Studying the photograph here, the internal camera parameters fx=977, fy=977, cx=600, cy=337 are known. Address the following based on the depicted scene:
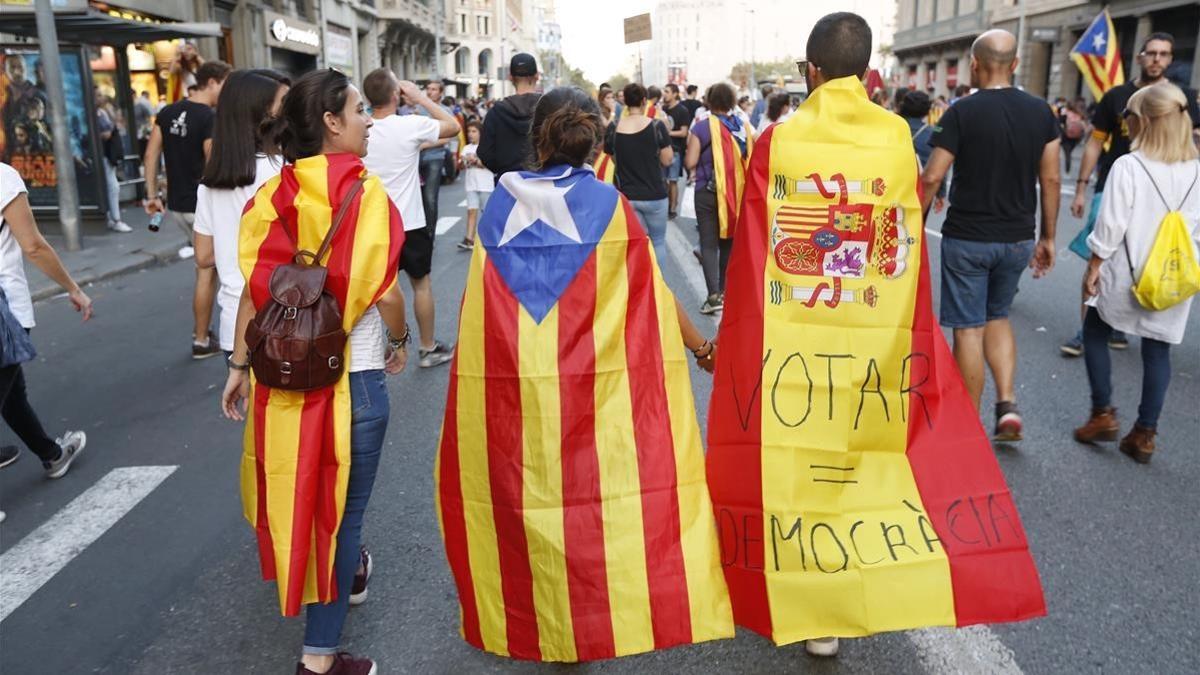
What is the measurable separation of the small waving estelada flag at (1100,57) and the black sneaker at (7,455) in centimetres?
943

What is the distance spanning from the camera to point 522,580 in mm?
2631

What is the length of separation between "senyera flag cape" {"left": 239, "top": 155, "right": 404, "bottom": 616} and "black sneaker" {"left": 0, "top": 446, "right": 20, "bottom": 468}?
9.71 feet

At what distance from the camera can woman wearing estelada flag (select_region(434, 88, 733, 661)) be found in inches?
101

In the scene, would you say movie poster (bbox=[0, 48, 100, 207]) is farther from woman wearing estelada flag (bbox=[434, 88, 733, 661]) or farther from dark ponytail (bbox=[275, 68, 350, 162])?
woman wearing estelada flag (bbox=[434, 88, 733, 661])

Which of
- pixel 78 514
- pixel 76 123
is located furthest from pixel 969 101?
pixel 76 123

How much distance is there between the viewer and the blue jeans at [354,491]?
2701mm

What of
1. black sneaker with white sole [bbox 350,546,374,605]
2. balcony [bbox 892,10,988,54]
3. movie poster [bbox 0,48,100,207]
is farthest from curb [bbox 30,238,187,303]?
balcony [bbox 892,10,988,54]

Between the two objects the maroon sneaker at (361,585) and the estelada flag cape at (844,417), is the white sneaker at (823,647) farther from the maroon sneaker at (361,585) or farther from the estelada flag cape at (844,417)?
the maroon sneaker at (361,585)

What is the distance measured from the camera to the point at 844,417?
274cm

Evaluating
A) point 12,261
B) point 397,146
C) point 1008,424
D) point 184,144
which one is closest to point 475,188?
point 184,144

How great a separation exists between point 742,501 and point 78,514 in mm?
3075

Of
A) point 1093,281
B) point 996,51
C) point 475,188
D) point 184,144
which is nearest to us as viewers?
point 996,51

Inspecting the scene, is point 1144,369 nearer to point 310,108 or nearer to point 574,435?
point 574,435

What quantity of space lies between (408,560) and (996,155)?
3.06 m
